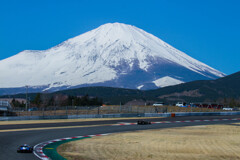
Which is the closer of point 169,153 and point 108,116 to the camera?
point 169,153

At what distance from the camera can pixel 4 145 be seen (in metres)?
20.5

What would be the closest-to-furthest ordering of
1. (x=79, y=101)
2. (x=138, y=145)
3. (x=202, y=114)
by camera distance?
(x=138, y=145) → (x=202, y=114) → (x=79, y=101)

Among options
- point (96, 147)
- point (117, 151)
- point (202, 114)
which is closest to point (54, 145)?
point (96, 147)

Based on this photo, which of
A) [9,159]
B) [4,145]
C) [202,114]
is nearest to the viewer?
[9,159]

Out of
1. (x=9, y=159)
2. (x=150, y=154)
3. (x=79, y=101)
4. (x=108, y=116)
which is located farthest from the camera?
(x=79, y=101)

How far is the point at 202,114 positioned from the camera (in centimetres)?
6731

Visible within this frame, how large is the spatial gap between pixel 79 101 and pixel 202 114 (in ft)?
332

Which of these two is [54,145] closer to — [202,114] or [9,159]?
[9,159]

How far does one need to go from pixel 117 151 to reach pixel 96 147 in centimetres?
196

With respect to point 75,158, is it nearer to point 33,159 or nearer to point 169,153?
point 33,159

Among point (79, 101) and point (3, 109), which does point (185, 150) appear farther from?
point (79, 101)

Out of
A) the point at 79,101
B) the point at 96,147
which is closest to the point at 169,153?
the point at 96,147

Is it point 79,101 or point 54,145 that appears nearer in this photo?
point 54,145

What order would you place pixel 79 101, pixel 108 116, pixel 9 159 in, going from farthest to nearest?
pixel 79 101, pixel 108 116, pixel 9 159
